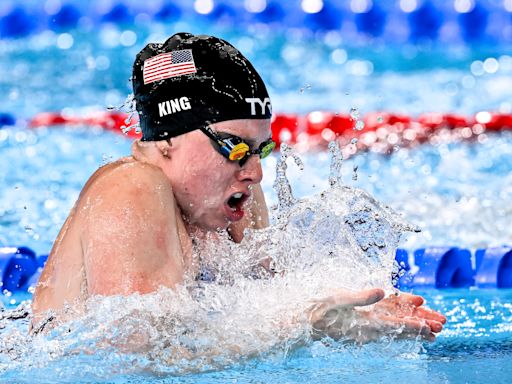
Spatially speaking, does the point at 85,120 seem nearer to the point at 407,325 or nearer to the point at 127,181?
the point at 127,181

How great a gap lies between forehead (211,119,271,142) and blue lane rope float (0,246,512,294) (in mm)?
1426

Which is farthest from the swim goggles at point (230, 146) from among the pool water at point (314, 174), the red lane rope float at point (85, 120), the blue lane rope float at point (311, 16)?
the blue lane rope float at point (311, 16)

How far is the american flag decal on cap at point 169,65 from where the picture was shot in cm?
223

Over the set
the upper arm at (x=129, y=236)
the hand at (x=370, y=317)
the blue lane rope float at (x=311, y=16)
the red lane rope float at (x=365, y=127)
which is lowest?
the hand at (x=370, y=317)

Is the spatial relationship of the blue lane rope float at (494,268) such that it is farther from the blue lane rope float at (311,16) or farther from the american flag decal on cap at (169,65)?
the blue lane rope float at (311,16)

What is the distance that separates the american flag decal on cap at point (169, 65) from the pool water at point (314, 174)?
57 centimetres

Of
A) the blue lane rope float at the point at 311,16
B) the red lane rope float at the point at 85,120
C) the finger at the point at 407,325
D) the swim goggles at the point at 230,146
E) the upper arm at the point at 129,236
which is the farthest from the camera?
the blue lane rope float at the point at 311,16

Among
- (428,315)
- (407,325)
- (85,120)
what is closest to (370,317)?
(407,325)

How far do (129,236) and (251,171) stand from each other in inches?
15.4

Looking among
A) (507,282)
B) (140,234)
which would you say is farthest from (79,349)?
(507,282)

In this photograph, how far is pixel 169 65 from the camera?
2238 mm

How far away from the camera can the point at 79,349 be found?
2.07 meters

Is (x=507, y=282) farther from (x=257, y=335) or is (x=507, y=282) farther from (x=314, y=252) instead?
(x=257, y=335)

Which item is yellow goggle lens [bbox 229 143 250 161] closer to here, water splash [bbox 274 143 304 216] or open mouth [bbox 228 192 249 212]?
open mouth [bbox 228 192 249 212]
